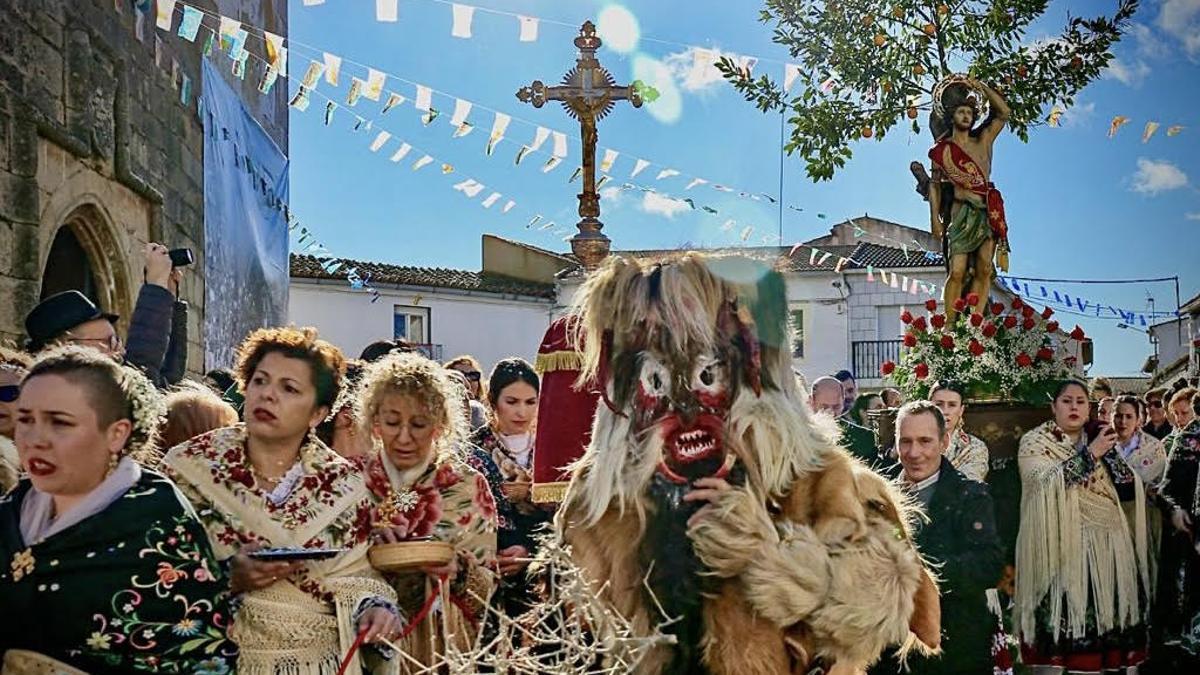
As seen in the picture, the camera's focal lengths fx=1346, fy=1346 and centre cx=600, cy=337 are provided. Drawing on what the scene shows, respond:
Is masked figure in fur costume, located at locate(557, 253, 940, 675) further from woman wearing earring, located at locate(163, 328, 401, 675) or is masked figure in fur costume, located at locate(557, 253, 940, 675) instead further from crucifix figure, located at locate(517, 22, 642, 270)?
crucifix figure, located at locate(517, 22, 642, 270)

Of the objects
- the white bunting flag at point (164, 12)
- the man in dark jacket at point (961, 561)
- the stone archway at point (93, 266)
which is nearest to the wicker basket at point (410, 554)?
the man in dark jacket at point (961, 561)

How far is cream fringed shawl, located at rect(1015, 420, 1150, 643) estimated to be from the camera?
8.12m

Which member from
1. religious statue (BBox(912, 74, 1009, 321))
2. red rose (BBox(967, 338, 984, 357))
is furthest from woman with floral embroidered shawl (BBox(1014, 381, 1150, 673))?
religious statue (BBox(912, 74, 1009, 321))

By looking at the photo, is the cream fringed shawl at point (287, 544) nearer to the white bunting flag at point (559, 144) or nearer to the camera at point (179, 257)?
the camera at point (179, 257)

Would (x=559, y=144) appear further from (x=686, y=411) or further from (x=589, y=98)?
(x=686, y=411)

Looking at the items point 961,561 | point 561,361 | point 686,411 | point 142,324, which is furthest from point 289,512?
point 961,561

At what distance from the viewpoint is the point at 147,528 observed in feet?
11.5

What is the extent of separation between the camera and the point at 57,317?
5270mm

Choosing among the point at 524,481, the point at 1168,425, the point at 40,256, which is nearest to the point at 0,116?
the point at 40,256

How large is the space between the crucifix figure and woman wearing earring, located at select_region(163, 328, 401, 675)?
206 inches

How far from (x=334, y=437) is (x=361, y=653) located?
1579 mm

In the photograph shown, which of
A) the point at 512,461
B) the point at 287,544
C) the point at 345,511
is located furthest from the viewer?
the point at 512,461

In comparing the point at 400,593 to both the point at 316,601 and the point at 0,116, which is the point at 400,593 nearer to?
the point at 316,601

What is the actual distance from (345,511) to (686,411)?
4.28 feet
